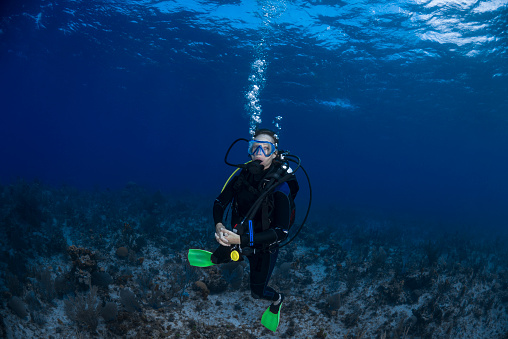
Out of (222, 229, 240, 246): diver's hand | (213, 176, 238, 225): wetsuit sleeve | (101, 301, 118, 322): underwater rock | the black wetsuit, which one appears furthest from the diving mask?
(101, 301, 118, 322): underwater rock

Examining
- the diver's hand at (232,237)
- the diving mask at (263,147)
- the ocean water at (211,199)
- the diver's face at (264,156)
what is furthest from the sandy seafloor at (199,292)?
the diving mask at (263,147)

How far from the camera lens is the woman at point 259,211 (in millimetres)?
3279

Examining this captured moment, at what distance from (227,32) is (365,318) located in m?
17.6

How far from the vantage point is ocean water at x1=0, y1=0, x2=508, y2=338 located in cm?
569

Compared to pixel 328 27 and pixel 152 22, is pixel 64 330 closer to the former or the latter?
pixel 328 27

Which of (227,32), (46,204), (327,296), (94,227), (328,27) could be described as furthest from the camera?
(227,32)

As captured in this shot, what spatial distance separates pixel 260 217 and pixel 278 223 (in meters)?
0.30

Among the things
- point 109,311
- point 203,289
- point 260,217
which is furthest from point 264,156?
point 203,289

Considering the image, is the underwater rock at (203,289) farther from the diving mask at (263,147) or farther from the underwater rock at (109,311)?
the diving mask at (263,147)

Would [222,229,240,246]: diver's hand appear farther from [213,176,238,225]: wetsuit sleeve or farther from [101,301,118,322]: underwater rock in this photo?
[101,301,118,322]: underwater rock

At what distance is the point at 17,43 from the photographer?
77.5 ft

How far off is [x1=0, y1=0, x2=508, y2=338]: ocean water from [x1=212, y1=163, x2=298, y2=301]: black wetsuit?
6.52 ft

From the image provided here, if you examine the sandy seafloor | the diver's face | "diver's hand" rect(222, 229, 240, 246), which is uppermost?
the diver's face

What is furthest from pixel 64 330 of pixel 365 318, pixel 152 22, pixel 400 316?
pixel 152 22
